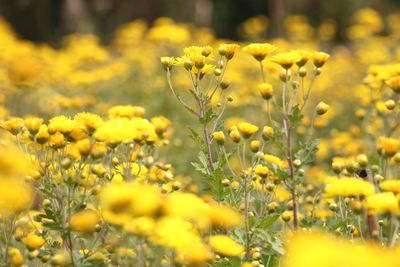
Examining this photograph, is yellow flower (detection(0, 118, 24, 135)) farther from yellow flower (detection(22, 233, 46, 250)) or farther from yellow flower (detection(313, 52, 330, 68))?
yellow flower (detection(313, 52, 330, 68))

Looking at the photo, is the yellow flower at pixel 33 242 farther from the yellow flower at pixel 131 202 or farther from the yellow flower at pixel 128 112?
the yellow flower at pixel 131 202

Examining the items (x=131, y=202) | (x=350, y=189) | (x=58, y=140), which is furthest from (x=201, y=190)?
(x=131, y=202)

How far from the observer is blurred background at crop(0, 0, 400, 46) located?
52.2 feet

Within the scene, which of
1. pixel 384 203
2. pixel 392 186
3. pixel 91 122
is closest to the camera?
pixel 384 203

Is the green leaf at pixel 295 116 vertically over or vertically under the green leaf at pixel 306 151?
over

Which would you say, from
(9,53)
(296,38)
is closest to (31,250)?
(9,53)

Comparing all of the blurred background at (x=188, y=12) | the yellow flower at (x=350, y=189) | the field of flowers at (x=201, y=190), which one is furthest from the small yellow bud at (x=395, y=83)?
the blurred background at (x=188, y=12)

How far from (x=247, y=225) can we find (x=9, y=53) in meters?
6.20

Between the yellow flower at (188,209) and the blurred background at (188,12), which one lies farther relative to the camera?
the blurred background at (188,12)

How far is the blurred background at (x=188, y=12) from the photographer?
15.9 metres

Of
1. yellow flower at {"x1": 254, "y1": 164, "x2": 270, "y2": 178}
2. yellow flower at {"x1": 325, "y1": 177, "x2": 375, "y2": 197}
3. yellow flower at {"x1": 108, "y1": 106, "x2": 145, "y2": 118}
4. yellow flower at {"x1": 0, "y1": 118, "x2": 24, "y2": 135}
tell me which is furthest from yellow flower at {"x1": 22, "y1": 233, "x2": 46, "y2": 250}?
yellow flower at {"x1": 325, "y1": 177, "x2": 375, "y2": 197}

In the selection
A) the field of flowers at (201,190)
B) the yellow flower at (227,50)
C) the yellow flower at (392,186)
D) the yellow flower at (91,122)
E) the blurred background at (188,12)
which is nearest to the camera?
the field of flowers at (201,190)

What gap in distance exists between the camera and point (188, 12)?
53.8 feet

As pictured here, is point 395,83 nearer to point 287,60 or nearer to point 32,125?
point 287,60
